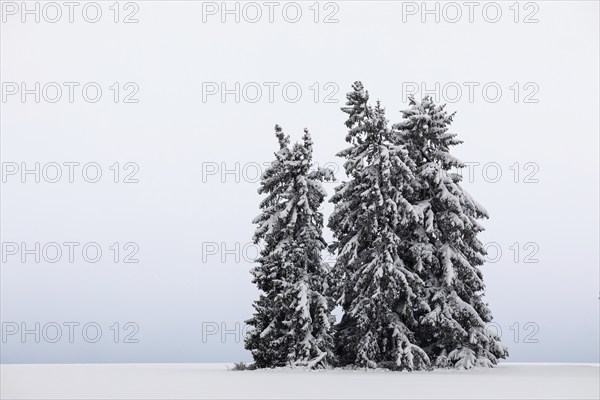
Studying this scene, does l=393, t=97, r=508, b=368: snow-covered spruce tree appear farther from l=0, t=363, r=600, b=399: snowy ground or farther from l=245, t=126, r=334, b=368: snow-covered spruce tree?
l=245, t=126, r=334, b=368: snow-covered spruce tree

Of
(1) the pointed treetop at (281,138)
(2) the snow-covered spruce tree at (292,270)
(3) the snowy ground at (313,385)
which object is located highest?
(1) the pointed treetop at (281,138)

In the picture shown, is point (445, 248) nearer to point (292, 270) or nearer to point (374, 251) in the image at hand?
point (374, 251)

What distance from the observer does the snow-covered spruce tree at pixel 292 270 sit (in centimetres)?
4209

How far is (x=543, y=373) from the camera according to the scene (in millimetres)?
38875

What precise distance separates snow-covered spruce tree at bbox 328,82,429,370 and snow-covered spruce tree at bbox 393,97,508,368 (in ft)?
2.94

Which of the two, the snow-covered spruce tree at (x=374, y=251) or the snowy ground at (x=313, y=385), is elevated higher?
the snow-covered spruce tree at (x=374, y=251)

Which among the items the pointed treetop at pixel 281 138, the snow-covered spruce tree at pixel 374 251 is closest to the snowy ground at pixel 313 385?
the snow-covered spruce tree at pixel 374 251

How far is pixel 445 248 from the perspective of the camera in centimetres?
4331

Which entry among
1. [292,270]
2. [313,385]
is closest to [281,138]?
[292,270]

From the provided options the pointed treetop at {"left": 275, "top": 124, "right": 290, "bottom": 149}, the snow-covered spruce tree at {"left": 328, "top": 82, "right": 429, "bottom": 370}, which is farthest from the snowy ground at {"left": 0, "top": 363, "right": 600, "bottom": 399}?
the pointed treetop at {"left": 275, "top": 124, "right": 290, "bottom": 149}

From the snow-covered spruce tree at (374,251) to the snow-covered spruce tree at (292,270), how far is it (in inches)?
44.4

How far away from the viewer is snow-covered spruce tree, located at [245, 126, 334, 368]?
42094 millimetres

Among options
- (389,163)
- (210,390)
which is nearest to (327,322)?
(389,163)

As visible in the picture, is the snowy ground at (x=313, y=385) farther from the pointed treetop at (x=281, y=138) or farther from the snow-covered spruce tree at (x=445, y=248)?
the pointed treetop at (x=281, y=138)
